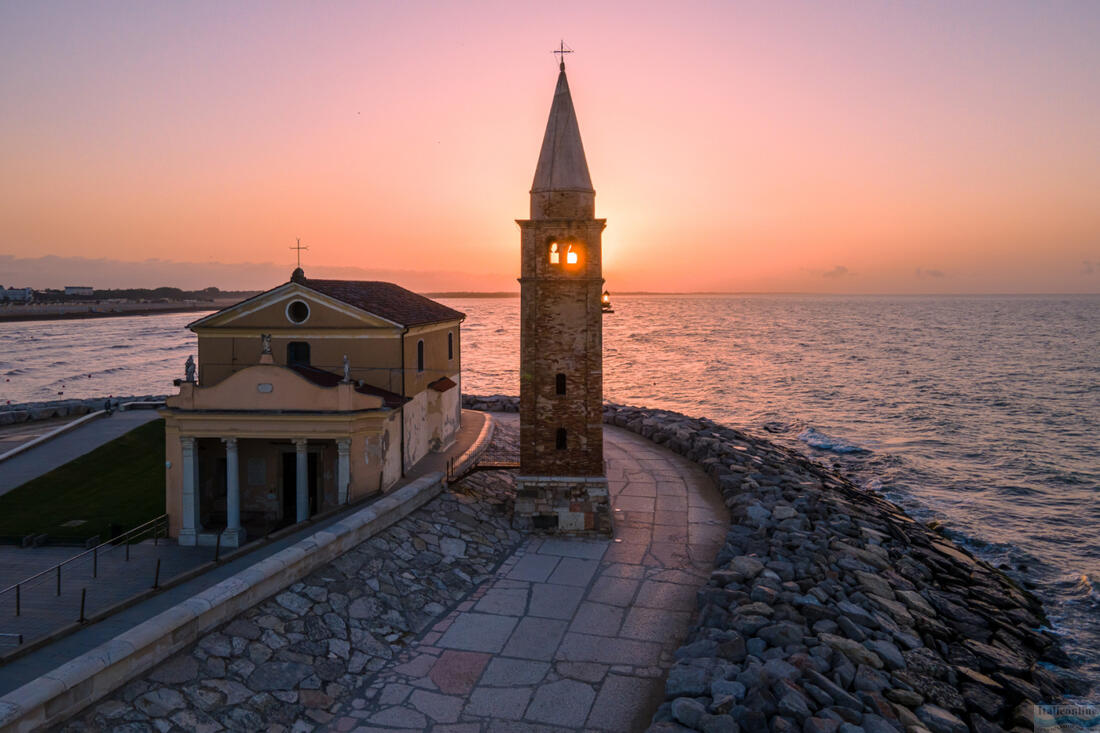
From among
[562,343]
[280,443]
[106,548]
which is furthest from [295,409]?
[562,343]

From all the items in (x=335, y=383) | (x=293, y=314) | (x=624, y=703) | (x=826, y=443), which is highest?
(x=293, y=314)

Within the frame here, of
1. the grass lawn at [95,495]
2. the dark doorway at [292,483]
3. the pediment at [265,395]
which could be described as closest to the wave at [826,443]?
the dark doorway at [292,483]

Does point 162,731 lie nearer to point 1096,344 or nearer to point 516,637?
point 516,637

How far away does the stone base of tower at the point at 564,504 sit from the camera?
21.3 m

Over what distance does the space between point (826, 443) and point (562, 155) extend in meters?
29.7

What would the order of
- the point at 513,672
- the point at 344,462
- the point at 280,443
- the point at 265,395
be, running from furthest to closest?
the point at 280,443 < the point at 344,462 < the point at 265,395 < the point at 513,672

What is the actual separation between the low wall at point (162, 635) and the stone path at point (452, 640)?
0.71 feet

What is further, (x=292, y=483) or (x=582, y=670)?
(x=292, y=483)

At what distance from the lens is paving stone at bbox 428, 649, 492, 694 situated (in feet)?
44.0

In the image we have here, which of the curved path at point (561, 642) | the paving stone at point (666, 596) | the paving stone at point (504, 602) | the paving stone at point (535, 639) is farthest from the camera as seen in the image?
the paving stone at point (666, 596)

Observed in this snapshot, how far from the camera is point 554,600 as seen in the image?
1719cm

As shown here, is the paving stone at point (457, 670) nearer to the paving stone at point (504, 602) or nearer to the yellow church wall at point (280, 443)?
the paving stone at point (504, 602)

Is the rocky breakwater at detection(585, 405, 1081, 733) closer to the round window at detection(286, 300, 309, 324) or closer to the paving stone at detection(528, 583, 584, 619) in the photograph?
the paving stone at detection(528, 583, 584, 619)

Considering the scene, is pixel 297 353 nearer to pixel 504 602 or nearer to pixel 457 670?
pixel 504 602
